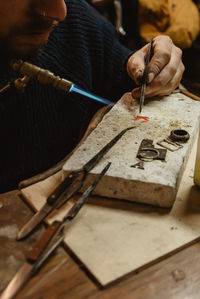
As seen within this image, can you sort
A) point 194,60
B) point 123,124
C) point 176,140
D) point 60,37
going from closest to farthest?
point 176,140 → point 123,124 → point 60,37 → point 194,60

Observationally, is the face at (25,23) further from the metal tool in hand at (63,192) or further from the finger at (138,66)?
the metal tool in hand at (63,192)

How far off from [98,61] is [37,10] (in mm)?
655

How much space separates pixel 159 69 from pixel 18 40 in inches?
23.3

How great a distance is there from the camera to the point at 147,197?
0.94 meters

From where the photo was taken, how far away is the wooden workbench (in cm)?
70

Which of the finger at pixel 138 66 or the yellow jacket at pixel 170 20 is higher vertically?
the finger at pixel 138 66

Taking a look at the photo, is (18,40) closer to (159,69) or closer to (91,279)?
(159,69)

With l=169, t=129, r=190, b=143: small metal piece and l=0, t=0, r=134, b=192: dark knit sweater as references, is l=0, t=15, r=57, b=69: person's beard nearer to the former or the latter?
l=0, t=0, r=134, b=192: dark knit sweater

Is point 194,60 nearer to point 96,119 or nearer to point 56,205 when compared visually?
point 96,119

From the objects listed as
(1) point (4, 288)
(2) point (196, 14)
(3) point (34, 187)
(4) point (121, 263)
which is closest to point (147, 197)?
(4) point (121, 263)

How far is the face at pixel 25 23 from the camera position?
1118 millimetres

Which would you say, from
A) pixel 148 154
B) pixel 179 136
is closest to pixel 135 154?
pixel 148 154

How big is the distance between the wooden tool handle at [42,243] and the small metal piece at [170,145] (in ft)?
1.48

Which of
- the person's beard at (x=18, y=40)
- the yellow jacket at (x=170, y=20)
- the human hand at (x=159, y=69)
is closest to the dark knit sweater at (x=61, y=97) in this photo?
the person's beard at (x=18, y=40)
